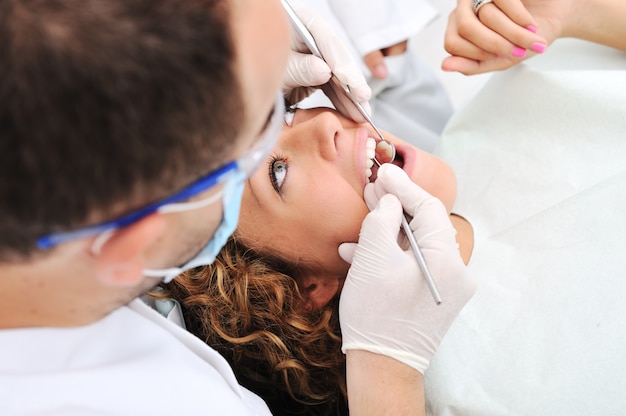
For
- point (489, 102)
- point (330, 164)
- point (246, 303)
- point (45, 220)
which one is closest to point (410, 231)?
point (330, 164)

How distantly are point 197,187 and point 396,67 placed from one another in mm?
1305

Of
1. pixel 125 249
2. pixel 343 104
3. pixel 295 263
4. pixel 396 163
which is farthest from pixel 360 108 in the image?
pixel 125 249

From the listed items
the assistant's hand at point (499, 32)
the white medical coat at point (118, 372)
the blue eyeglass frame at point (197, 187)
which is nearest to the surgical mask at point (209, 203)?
the blue eyeglass frame at point (197, 187)

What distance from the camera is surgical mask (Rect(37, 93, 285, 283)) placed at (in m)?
0.70

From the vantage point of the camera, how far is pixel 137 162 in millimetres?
655

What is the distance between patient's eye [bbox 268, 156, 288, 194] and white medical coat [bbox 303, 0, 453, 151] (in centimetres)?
65

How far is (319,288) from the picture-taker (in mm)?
1459

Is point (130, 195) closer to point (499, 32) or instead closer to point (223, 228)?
point (223, 228)

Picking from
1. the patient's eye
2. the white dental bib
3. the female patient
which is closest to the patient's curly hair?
the female patient

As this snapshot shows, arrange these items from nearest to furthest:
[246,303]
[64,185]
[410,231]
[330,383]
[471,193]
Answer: [64,185], [410,231], [246,303], [330,383], [471,193]

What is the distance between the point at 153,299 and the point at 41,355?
1.61 feet

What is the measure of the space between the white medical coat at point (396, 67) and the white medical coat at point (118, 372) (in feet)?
3.47

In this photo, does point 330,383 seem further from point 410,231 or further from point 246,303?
point 410,231

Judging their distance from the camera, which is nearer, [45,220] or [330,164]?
[45,220]
